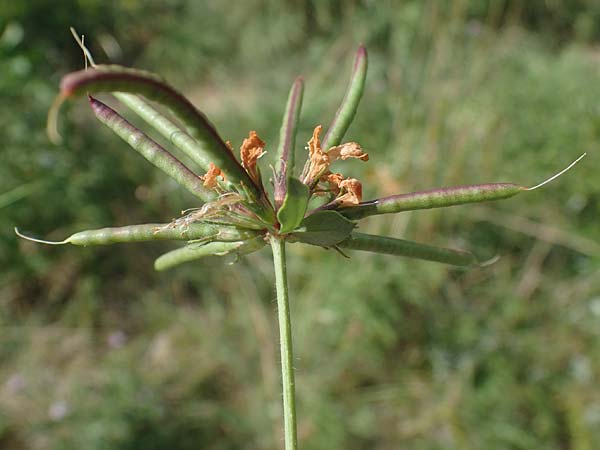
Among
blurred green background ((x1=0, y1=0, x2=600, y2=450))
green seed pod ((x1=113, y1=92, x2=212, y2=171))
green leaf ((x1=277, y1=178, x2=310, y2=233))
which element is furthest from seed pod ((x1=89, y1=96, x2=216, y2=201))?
blurred green background ((x1=0, y1=0, x2=600, y2=450))

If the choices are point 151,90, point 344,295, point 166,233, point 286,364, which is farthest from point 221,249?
point 344,295

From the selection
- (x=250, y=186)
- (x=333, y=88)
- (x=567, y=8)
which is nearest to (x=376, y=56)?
(x=333, y=88)

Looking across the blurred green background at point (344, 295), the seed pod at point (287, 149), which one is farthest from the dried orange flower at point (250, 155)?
the blurred green background at point (344, 295)

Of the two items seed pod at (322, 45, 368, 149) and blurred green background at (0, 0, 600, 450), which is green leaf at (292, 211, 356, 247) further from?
blurred green background at (0, 0, 600, 450)

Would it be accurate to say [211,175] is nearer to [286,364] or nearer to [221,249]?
[221,249]

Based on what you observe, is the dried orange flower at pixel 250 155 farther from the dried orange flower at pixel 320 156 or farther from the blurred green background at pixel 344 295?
the blurred green background at pixel 344 295

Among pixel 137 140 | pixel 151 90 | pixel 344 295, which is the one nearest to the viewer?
pixel 151 90
